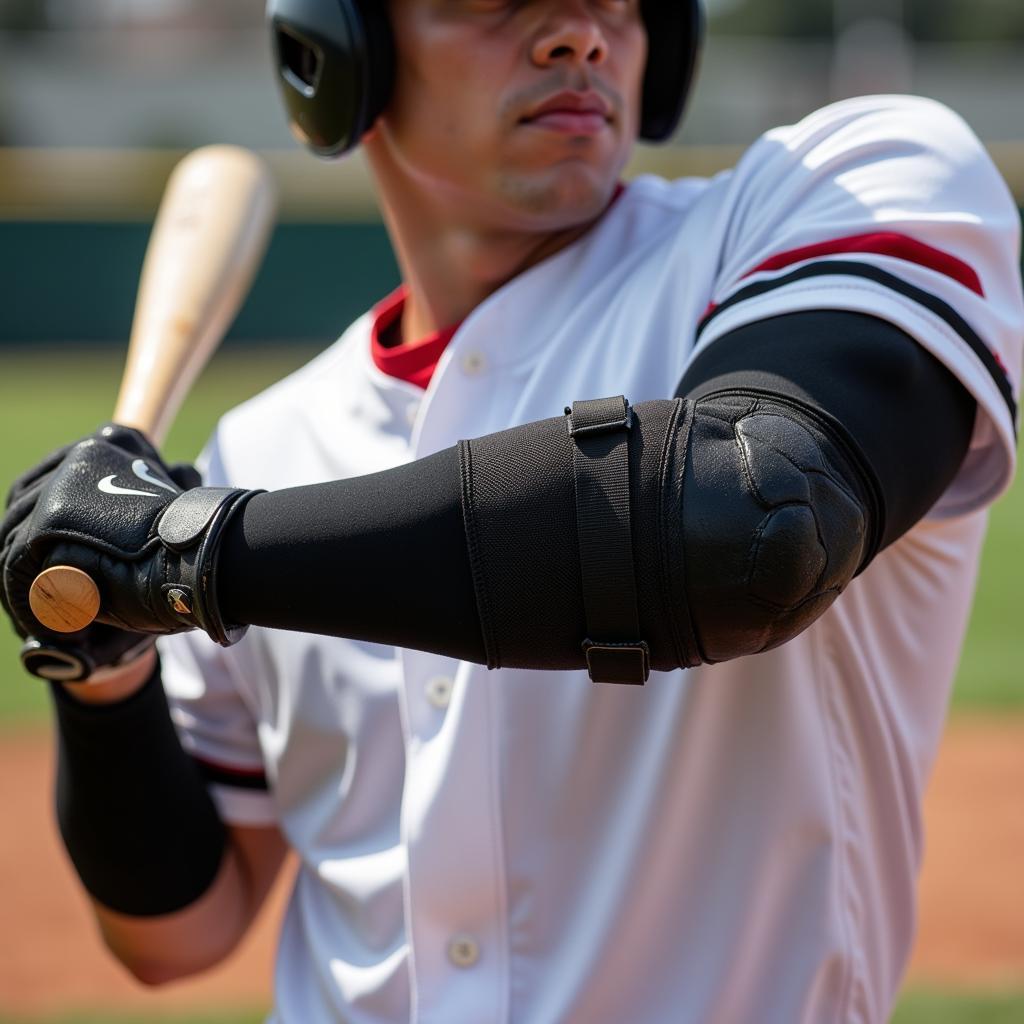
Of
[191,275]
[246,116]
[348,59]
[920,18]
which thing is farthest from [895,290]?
[920,18]

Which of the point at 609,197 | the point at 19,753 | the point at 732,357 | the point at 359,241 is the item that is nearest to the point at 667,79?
the point at 609,197

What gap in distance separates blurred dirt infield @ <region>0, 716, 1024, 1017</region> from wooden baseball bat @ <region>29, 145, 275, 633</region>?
188 cm

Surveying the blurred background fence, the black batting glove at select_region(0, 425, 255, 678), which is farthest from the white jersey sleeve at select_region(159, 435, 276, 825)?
the blurred background fence

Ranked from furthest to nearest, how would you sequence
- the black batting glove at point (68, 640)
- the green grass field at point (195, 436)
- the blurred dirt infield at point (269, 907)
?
1. the green grass field at point (195, 436)
2. the blurred dirt infield at point (269, 907)
3. the black batting glove at point (68, 640)

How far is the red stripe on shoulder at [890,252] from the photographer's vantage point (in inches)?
49.8

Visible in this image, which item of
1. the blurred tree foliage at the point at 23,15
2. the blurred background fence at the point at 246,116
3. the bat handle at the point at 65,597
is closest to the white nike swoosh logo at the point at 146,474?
the bat handle at the point at 65,597

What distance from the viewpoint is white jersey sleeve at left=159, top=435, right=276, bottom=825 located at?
180 cm

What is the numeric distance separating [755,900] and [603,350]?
0.56 m

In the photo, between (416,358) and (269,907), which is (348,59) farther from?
(269,907)

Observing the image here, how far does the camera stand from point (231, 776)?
1803mm

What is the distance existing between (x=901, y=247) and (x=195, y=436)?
9.89 metres

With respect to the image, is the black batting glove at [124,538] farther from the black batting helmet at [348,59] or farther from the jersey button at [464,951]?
the black batting helmet at [348,59]

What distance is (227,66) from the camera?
32.3 m

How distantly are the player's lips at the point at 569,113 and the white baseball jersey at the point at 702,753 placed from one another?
17cm
